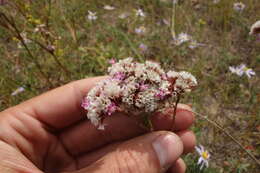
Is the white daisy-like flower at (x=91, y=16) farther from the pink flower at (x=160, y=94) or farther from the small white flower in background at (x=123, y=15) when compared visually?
the pink flower at (x=160, y=94)

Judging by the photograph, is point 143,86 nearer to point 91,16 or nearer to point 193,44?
point 193,44

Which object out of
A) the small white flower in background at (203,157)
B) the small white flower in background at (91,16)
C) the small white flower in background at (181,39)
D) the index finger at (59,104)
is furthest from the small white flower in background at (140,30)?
the small white flower in background at (203,157)

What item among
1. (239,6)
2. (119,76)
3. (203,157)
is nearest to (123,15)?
(239,6)

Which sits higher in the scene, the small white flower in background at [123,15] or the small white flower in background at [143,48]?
the small white flower in background at [123,15]

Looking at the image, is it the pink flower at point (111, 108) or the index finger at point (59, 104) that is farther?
the index finger at point (59, 104)

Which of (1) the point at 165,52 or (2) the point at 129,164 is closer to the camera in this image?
(2) the point at 129,164

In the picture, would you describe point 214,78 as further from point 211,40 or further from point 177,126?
point 177,126
